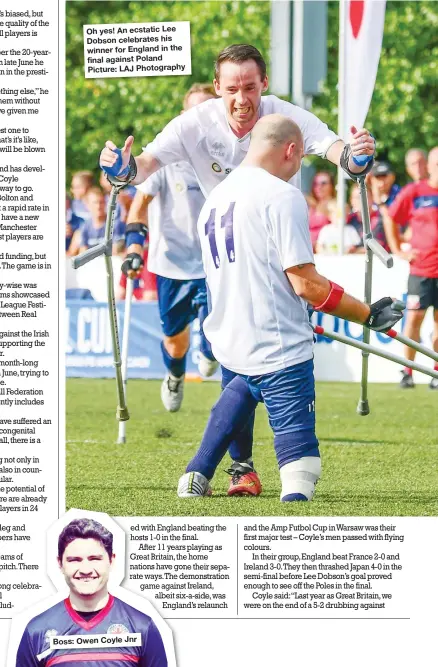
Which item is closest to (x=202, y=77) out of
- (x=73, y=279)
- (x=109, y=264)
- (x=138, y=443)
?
(x=73, y=279)

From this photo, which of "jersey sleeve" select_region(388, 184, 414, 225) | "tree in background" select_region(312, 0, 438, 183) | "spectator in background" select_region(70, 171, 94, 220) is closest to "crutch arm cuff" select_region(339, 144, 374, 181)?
"jersey sleeve" select_region(388, 184, 414, 225)

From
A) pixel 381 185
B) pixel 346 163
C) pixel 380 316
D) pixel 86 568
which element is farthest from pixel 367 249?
pixel 381 185

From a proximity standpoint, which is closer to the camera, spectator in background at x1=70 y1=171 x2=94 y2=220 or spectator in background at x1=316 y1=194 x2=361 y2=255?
spectator in background at x1=70 y1=171 x2=94 y2=220

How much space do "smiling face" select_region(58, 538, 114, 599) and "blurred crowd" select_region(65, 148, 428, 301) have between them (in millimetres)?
7349

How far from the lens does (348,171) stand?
5.93 m

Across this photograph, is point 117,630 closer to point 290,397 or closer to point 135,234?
point 290,397

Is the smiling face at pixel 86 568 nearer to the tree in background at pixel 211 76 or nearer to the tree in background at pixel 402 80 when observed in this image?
the tree in background at pixel 211 76

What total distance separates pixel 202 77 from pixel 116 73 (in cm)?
1386

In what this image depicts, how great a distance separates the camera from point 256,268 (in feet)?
17.4

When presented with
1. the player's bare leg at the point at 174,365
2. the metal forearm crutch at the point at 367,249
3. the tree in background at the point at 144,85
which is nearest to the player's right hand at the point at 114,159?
the metal forearm crutch at the point at 367,249

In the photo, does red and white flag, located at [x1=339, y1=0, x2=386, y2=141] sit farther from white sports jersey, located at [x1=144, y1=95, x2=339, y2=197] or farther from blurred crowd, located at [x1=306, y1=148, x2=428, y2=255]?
white sports jersey, located at [x1=144, y1=95, x2=339, y2=197]

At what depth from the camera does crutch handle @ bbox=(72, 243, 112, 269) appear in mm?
5840

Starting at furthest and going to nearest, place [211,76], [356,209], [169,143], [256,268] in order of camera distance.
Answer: [211,76] < [356,209] < [169,143] < [256,268]

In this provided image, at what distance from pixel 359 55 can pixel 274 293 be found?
4.54 m
